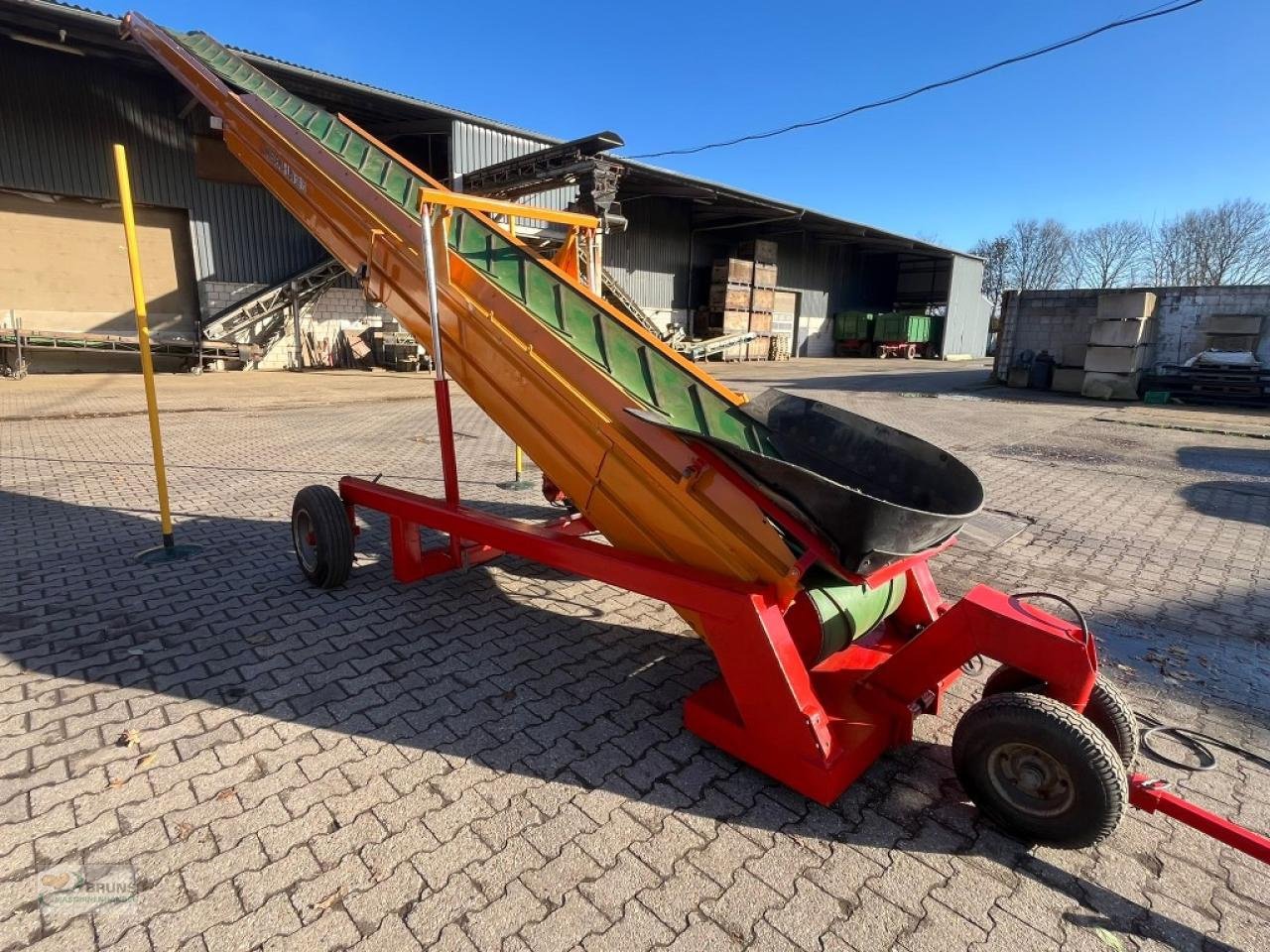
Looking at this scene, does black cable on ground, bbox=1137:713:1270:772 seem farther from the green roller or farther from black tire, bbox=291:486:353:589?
black tire, bbox=291:486:353:589

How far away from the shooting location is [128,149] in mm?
16406

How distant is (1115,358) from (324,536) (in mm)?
18624

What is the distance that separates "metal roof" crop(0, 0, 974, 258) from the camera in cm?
1295

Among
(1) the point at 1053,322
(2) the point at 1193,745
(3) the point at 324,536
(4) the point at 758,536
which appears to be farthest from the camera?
(1) the point at 1053,322

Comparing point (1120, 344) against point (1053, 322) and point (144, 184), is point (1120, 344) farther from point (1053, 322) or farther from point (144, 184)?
point (144, 184)

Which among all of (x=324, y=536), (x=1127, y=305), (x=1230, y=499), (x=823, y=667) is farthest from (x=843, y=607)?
(x=1127, y=305)

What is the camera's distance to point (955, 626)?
2.41 m

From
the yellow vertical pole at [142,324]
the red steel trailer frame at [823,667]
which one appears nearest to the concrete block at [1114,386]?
the red steel trailer frame at [823,667]

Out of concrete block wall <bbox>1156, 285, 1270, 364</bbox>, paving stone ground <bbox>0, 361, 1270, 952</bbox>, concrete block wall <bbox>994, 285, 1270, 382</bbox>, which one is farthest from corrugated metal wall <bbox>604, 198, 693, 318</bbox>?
paving stone ground <bbox>0, 361, 1270, 952</bbox>

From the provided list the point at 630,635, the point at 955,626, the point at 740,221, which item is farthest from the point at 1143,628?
the point at 740,221

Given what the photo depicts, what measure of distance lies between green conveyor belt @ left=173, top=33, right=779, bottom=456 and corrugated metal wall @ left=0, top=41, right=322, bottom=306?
55.0 feet

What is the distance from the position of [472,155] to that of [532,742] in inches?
757

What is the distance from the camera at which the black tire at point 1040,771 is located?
6.84 ft

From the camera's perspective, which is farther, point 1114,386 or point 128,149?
point 128,149
